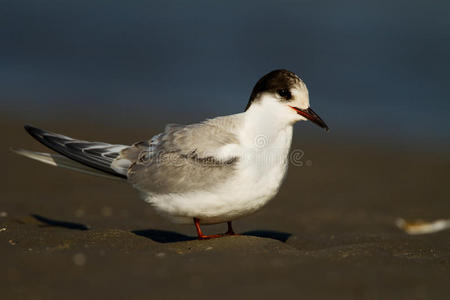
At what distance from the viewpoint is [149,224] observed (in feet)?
19.4

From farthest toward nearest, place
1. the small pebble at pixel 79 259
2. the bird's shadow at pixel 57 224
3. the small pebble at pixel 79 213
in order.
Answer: the small pebble at pixel 79 213, the bird's shadow at pixel 57 224, the small pebble at pixel 79 259

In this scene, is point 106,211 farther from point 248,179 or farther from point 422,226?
point 422,226

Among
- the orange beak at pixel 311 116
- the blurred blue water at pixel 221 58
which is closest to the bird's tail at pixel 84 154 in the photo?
the orange beak at pixel 311 116

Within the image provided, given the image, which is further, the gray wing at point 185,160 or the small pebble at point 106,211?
the small pebble at point 106,211

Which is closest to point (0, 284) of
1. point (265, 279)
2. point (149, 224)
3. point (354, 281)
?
point (265, 279)

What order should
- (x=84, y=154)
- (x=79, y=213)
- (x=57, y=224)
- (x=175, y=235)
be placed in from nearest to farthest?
(x=84, y=154) → (x=175, y=235) → (x=57, y=224) → (x=79, y=213)

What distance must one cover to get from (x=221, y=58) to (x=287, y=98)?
8.88 m

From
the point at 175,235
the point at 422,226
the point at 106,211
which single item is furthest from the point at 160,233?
the point at 422,226

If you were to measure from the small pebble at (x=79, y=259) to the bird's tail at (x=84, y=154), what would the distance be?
1349 millimetres

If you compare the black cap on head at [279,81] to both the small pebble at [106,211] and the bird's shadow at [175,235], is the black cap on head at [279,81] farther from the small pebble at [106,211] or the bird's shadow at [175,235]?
the small pebble at [106,211]

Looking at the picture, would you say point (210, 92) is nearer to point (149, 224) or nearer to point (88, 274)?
point (149, 224)

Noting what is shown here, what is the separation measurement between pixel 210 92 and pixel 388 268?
7958mm

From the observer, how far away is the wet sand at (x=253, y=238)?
325 cm

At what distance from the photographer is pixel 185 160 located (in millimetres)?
4629
